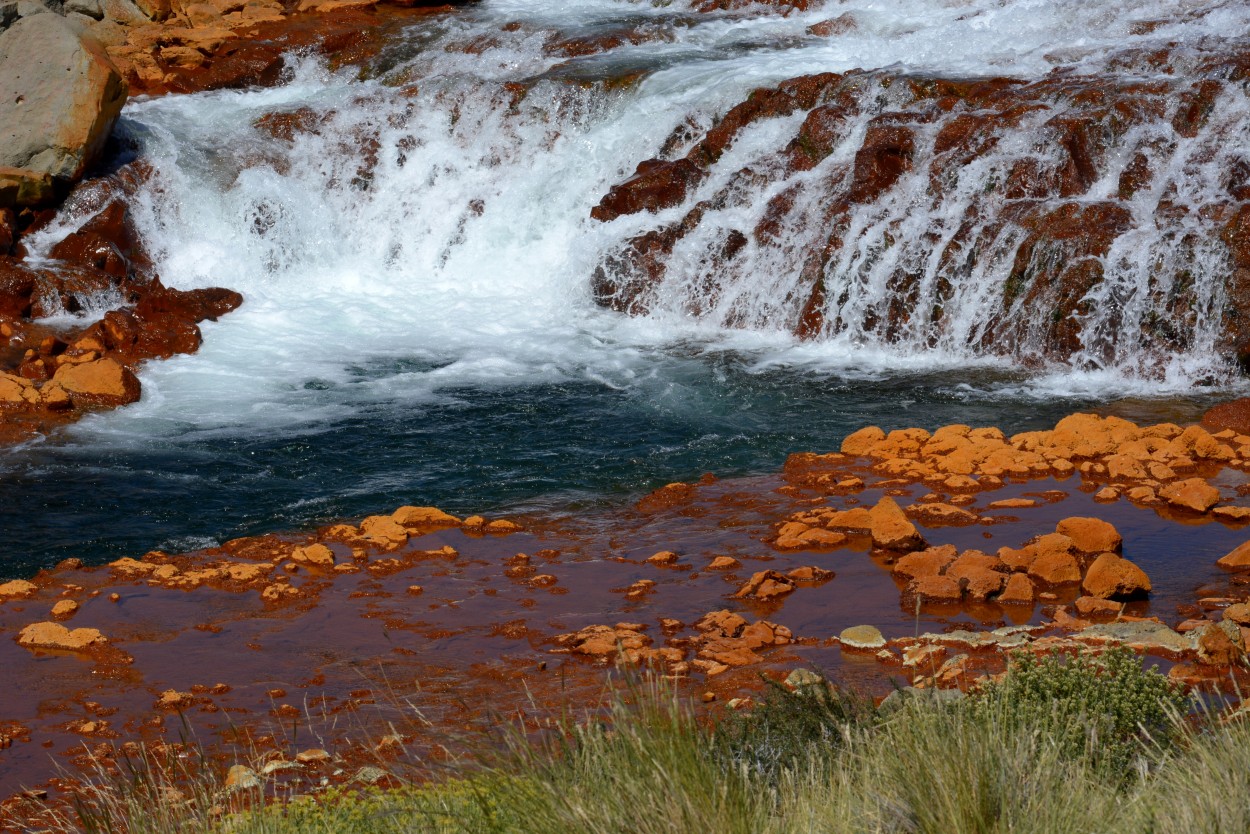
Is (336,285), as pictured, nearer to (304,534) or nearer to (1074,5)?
(304,534)

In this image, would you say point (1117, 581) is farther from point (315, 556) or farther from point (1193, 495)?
point (315, 556)

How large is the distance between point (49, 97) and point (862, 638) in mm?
13592

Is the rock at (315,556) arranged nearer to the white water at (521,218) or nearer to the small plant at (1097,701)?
the white water at (521,218)

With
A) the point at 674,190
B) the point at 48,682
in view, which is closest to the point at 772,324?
the point at 674,190

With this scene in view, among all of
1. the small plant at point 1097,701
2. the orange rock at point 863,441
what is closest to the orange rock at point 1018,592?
the small plant at point 1097,701

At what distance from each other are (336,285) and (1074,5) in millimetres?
10584

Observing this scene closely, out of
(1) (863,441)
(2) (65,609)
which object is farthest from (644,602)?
(1) (863,441)

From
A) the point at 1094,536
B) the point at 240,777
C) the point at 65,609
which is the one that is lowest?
the point at 1094,536

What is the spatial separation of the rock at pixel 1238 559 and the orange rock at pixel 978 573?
1173 millimetres

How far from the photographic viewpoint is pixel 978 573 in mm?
6594

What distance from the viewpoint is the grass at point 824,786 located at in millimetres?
3352

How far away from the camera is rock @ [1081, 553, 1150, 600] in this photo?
6367 millimetres

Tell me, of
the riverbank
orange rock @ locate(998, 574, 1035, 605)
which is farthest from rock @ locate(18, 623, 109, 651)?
orange rock @ locate(998, 574, 1035, 605)

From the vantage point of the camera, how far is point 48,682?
239 inches
